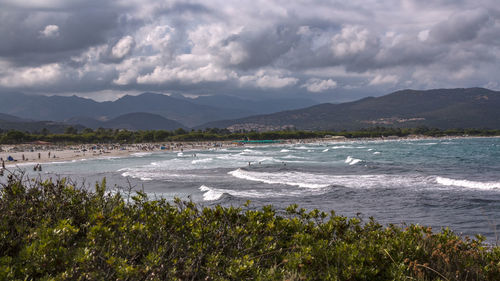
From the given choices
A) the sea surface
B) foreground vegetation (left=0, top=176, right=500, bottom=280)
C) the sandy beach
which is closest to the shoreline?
the sandy beach

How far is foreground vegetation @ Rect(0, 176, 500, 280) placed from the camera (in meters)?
3.86

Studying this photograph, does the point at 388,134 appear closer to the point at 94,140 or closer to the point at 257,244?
the point at 94,140

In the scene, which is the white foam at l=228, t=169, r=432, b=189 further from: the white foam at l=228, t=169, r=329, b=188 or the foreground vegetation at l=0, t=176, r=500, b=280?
the foreground vegetation at l=0, t=176, r=500, b=280

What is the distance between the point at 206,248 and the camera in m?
4.52

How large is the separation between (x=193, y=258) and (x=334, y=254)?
1702mm

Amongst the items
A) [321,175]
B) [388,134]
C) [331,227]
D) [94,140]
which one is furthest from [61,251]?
[388,134]

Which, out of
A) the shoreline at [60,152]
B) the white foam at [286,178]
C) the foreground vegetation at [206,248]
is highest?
the foreground vegetation at [206,248]

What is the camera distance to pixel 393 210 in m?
18.4

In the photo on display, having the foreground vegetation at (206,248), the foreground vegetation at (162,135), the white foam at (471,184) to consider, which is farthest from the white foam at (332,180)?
the foreground vegetation at (162,135)

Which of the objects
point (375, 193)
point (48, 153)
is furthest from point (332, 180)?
point (48, 153)

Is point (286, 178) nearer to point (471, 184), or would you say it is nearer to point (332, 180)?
point (332, 180)

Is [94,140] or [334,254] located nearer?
[334,254]

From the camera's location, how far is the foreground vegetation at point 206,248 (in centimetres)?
386

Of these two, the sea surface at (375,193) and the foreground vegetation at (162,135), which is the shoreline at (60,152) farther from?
the sea surface at (375,193)
